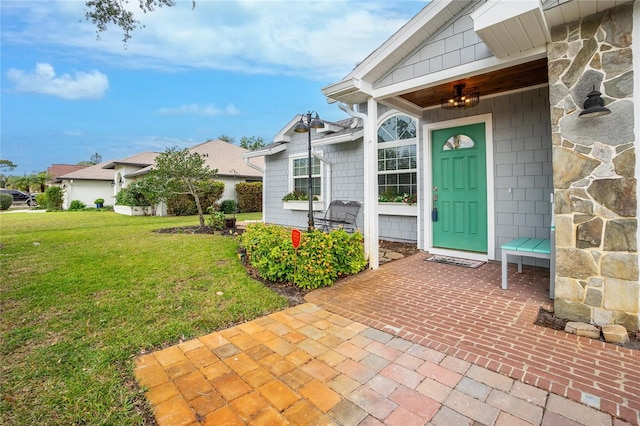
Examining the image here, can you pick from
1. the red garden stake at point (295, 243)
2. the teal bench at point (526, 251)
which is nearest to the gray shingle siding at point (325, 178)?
the red garden stake at point (295, 243)

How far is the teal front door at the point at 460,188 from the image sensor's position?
500cm

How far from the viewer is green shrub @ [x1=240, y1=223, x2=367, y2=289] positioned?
3883 mm

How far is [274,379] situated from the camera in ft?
6.51

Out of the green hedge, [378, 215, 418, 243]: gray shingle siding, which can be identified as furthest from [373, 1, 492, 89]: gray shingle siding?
the green hedge

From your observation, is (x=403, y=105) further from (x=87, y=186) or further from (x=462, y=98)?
(x=87, y=186)

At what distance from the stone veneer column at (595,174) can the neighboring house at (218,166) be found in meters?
14.4

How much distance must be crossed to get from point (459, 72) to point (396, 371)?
336 centimetres

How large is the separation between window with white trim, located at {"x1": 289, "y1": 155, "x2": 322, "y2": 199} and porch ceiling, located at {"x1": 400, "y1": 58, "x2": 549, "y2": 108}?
398 cm

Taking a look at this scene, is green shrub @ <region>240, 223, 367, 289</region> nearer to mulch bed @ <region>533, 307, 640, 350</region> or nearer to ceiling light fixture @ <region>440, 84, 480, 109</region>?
mulch bed @ <region>533, 307, 640, 350</region>

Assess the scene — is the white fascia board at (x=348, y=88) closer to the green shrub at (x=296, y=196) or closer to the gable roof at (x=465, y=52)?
the gable roof at (x=465, y=52)

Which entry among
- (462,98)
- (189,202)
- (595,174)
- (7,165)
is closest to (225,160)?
(189,202)

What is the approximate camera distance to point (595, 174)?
2578 mm

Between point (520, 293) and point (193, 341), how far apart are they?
3.48 meters

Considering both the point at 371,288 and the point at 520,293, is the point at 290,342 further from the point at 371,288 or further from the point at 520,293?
the point at 520,293
